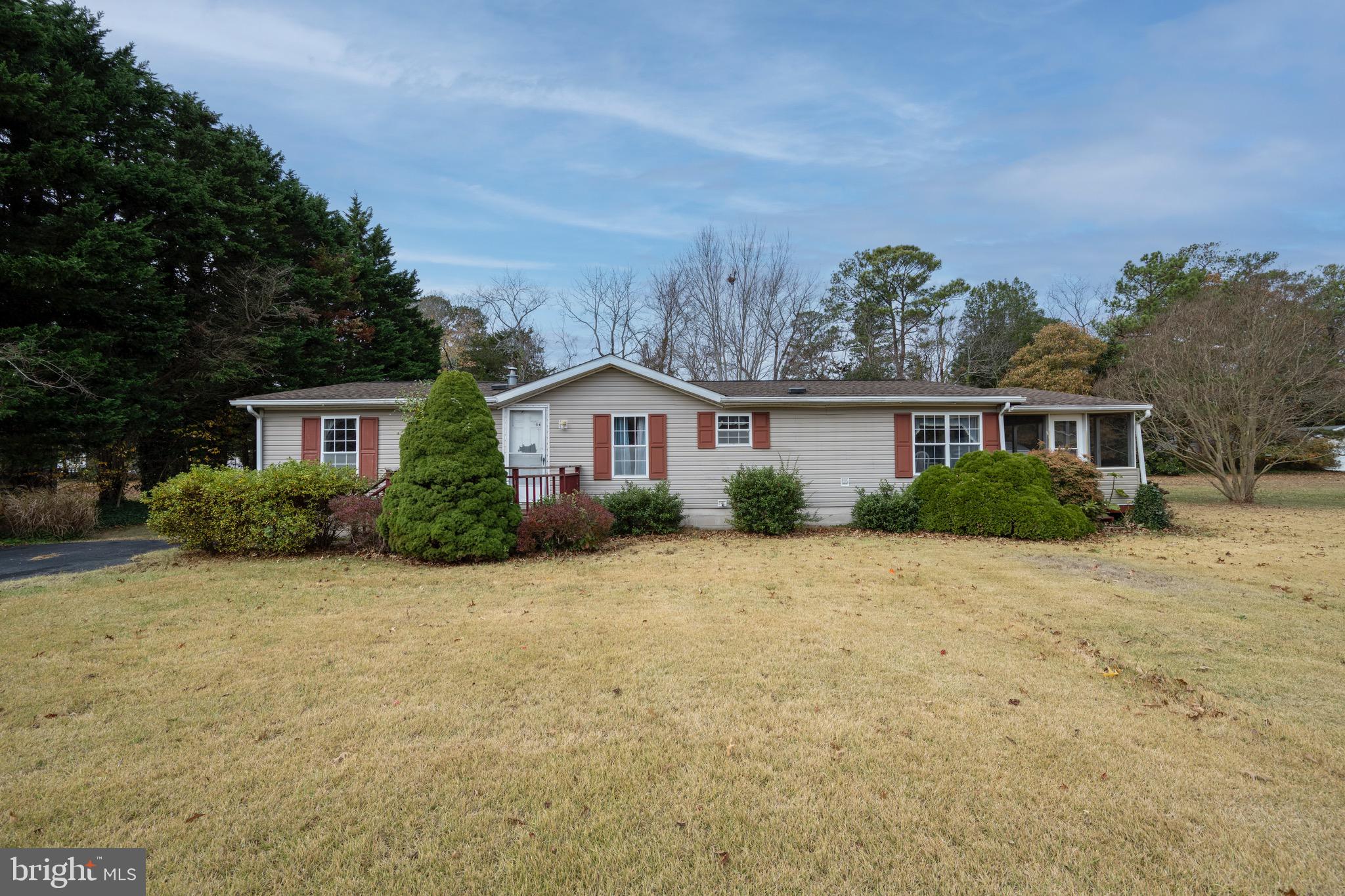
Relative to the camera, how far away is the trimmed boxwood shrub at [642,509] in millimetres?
12234

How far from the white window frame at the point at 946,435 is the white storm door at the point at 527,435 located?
28.7 ft

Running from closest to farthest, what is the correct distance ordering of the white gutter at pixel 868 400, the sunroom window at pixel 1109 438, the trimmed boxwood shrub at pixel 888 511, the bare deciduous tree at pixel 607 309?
the trimmed boxwood shrub at pixel 888 511, the white gutter at pixel 868 400, the sunroom window at pixel 1109 438, the bare deciduous tree at pixel 607 309

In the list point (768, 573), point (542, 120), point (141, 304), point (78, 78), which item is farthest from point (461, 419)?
point (78, 78)

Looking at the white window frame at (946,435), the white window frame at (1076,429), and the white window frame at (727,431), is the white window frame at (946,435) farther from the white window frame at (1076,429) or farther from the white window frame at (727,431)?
the white window frame at (727,431)

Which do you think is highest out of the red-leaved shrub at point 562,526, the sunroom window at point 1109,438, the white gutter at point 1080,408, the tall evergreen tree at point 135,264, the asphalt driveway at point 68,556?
the tall evergreen tree at point 135,264

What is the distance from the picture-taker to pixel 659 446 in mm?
13711

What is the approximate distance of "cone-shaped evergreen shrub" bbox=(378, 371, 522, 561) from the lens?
29.3 feet

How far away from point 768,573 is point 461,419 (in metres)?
5.39

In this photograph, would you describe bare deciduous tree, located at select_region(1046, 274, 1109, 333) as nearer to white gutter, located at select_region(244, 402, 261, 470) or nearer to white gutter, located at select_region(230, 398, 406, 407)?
white gutter, located at select_region(230, 398, 406, 407)

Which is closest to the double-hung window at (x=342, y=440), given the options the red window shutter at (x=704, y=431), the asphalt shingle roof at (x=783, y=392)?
the asphalt shingle roof at (x=783, y=392)

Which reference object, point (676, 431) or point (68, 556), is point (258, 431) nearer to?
point (68, 556)

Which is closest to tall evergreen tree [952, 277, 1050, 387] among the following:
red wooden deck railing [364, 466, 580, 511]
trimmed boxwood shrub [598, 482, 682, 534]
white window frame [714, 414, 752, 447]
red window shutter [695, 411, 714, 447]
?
white window frame [714, 414, 752, 447]

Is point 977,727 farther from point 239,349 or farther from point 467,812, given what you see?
point 239,349

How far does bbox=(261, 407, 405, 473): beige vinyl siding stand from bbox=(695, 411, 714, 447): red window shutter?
6.99 metres
